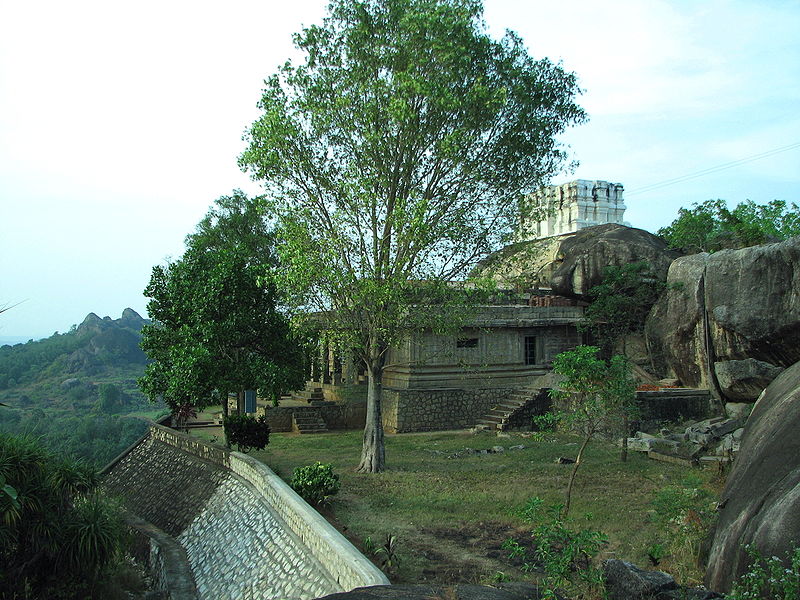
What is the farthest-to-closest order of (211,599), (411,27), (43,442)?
(411,27)
(43,442)
(211,599)

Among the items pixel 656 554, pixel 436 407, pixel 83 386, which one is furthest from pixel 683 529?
pixel 83 386

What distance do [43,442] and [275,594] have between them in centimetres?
597

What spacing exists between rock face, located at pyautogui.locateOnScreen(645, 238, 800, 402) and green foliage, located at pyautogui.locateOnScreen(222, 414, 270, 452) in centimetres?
1483

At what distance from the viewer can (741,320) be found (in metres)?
20.6

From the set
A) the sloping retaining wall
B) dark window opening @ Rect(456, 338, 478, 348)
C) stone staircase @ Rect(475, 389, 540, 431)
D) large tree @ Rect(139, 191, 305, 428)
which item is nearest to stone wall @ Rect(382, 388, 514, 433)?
stone staircase @ Rect(475, 389, 540, 431)

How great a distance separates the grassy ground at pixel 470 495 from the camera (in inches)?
443

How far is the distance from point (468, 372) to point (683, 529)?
56.1 ft

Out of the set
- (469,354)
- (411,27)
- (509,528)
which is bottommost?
(509,528)

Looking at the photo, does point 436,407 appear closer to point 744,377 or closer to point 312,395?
point 312,395

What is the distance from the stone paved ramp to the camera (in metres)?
10.7

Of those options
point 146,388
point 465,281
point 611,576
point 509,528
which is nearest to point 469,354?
point 465,281

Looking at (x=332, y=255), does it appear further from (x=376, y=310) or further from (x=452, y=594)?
(x=452, y=594)

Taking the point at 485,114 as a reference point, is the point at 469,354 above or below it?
below

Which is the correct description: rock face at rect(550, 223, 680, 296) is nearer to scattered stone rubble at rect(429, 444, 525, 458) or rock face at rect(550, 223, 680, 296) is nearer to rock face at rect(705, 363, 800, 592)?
scattered stone rubble at rect(429, 444, 525, 458)
